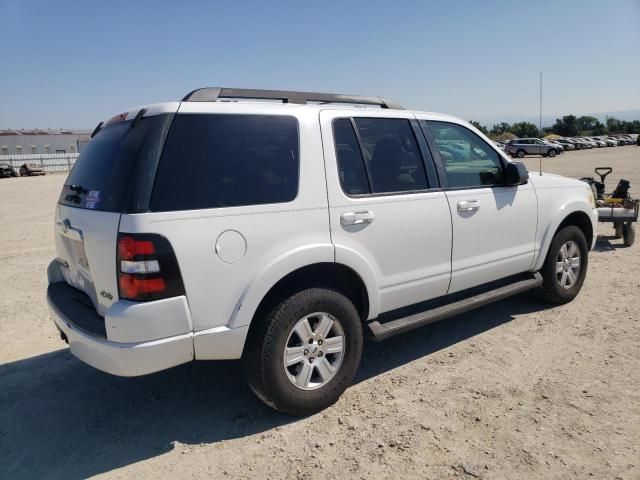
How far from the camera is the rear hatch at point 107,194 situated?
2584mm

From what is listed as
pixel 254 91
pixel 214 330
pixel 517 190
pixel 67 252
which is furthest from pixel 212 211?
pixel 517 190

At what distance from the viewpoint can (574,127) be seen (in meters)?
89.2

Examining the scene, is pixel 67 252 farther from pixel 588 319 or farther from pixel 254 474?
pixel 588 319

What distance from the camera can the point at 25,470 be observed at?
2.71 metres

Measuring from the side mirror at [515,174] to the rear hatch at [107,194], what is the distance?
2.90m

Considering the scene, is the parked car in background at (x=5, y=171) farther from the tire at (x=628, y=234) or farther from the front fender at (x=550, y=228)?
the front fender at (x=550, y=228)

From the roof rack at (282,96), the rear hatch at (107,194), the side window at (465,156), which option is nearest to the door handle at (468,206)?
the side window at (465,156)

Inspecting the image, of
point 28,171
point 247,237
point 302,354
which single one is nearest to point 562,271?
point 302,354

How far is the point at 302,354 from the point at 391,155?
1.62 metres

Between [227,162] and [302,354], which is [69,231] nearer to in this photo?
[227,162]

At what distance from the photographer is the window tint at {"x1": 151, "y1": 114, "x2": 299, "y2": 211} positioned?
2643mm

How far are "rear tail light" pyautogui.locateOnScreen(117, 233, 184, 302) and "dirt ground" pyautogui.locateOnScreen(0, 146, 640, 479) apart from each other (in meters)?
1.02

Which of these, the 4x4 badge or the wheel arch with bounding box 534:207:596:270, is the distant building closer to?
the wheel arch with bounding box 534:207:596:270

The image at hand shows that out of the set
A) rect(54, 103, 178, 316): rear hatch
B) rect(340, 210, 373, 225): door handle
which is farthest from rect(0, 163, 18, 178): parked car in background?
rect(340, 210, 373, 225): door handle
